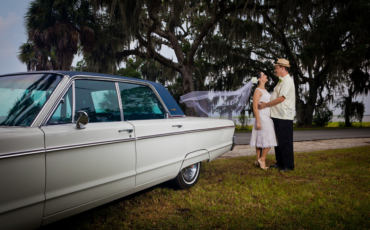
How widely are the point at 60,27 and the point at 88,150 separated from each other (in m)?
14.6

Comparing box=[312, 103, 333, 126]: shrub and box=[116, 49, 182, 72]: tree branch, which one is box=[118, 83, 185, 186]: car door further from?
box=[312, 103, 333, 126]: shrub

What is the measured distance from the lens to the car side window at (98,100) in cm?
282

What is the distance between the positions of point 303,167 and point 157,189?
131 inches

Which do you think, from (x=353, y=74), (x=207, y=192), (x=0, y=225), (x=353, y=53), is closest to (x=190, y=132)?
(x=207, y=192)

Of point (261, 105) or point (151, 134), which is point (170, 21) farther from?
point (151, 134)

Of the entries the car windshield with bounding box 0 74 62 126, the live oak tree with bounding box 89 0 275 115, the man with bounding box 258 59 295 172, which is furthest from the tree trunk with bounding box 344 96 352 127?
the car windshield with bounding box 0 74 62 126

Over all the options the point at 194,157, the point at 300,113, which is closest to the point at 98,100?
the point at 194,157

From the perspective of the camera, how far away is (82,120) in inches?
92.8

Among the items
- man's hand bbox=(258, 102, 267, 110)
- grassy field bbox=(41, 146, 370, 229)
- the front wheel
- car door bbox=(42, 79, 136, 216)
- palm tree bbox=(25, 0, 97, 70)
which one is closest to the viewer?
car door bbox=(42, 79, 136, 216)

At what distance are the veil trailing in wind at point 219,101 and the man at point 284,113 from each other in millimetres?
980

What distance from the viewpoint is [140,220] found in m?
3.06

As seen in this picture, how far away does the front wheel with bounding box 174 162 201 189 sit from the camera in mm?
4043

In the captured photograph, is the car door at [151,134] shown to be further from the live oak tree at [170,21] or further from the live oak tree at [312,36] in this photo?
the live oak tree at [312,36]

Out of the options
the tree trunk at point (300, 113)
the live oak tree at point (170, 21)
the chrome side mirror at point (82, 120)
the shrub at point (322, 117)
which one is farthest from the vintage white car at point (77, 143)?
the shrub at point (322, 117)
